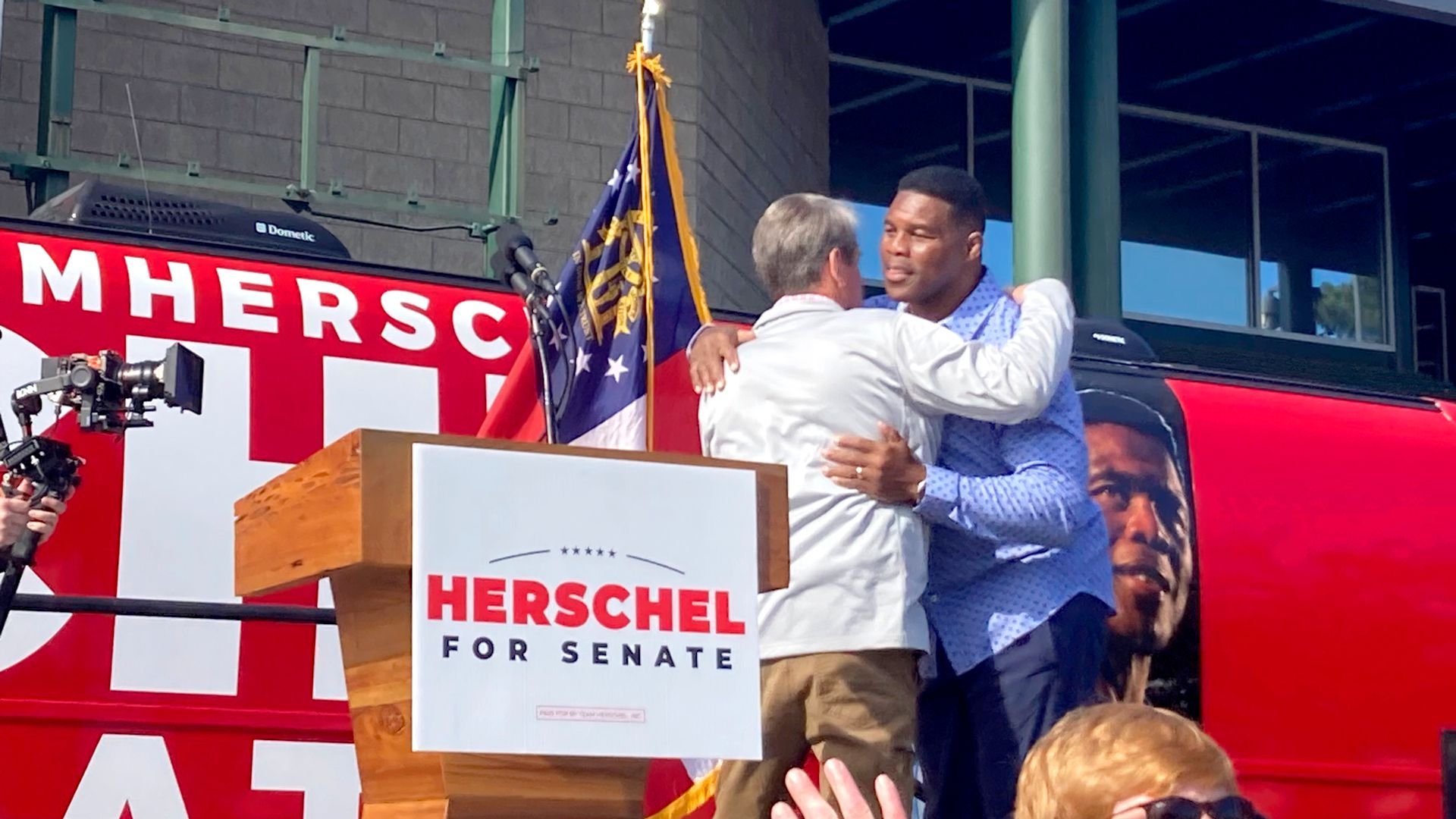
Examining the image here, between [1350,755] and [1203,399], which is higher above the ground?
[1203,399]

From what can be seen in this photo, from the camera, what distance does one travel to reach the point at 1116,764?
6.59 ft

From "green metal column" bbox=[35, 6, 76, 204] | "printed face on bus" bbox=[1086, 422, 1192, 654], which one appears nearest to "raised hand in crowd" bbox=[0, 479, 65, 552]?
"printed face on bus" bbox=[1086, 422, 1192, 654]

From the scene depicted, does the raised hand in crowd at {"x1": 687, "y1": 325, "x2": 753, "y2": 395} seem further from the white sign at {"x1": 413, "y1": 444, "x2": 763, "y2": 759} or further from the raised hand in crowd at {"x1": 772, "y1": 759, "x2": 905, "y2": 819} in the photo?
the raised hand in crowd at {"x1": 772, "y1": 759, "x2": 905, "y2": 819}

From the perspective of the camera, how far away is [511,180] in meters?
7.81

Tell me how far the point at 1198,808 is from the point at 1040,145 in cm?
803

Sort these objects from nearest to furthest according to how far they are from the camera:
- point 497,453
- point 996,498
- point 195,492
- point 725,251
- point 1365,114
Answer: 1. point 497,453
2. point 996,498
3. point 195,492
4. point 725,251
5. point 1365,114

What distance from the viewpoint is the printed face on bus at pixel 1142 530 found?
5438 mm

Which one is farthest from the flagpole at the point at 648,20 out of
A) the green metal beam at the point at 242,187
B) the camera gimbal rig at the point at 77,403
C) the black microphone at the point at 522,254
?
the green metal beam at the point at 242,187

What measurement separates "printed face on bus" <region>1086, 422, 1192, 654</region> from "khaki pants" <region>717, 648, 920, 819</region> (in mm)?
1608

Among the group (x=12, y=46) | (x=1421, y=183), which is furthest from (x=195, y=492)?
(x=1421, y=183)

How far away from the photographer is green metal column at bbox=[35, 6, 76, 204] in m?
7.13

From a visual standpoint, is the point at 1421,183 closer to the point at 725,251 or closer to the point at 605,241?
the point at 725,251

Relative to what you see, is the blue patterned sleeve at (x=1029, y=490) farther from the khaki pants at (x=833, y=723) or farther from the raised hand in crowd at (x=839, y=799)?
the raised hand in crowd at (x=839, y=799)

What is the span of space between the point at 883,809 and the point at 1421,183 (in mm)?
15861
